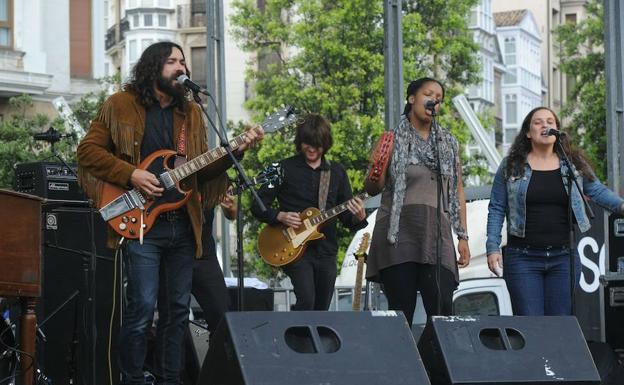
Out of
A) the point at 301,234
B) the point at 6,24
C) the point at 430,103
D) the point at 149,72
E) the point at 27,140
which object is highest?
the point at 6,24

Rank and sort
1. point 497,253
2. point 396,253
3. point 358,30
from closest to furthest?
point 396,253 < point 497,253 < point 358,30

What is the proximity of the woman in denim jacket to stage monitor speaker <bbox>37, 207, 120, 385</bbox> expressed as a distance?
9.33ft

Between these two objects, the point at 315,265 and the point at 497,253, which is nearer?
the point at 497,253

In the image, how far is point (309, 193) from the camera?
990 centimetres

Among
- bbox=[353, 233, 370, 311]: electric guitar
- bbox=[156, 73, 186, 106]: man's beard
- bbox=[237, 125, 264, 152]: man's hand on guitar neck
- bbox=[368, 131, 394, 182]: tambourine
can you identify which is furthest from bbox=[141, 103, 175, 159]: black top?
bbox=[353, 233, 370, 311]: electric guitar

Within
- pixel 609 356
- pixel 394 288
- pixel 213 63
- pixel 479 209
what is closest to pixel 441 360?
pixel 394 288

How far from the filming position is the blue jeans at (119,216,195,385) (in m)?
7.62

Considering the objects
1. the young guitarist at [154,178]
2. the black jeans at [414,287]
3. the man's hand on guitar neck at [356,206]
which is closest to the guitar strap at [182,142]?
the young guitarist at [154,178]

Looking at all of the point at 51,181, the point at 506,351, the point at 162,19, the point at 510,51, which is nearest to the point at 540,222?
the point at 506,351

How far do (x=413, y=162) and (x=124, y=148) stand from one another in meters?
1.87

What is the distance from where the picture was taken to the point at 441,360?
23.2 feet

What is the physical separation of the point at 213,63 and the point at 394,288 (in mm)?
5266

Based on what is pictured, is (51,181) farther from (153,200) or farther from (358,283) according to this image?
(358,283)

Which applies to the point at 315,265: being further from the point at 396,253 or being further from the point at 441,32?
the point at 441,32
